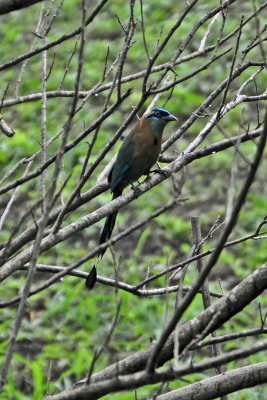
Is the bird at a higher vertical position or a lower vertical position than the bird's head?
lower

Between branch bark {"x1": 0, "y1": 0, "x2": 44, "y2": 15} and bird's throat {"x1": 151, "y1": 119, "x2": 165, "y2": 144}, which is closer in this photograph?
branch bark {"x1": 0, "y1": 0, "x2": 44, "y2": 15}

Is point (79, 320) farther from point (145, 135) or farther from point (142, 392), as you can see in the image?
point (145, 135)

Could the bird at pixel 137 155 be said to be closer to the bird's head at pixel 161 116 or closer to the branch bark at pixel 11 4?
the bird's head at pixel 161 116

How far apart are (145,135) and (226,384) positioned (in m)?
2.24

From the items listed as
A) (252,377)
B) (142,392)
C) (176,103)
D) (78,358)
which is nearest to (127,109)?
(176,103)

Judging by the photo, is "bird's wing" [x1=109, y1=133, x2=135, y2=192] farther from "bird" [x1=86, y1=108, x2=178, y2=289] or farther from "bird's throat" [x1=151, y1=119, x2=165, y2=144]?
"bird's throat" [x1=151, y1=119, x2=165, y2=144]

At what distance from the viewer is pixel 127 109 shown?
9.11 meters

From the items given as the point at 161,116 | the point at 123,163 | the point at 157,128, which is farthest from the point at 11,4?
the point at 161,116

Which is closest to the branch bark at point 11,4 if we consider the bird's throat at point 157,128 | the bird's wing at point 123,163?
the bird's wing at point 123,163

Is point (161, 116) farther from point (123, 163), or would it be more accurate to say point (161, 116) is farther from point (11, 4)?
point (11, 4)

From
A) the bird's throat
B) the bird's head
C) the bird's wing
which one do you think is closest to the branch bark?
the bird's wing

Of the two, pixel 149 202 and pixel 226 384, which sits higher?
pixel 149 202

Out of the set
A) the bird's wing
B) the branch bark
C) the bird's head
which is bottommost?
the branch bark

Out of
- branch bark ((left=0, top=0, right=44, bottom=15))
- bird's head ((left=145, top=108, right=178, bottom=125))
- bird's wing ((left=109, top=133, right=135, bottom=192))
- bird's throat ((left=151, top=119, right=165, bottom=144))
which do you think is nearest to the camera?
branch bark ((left=0, top=0, right=44, bottom=15))
